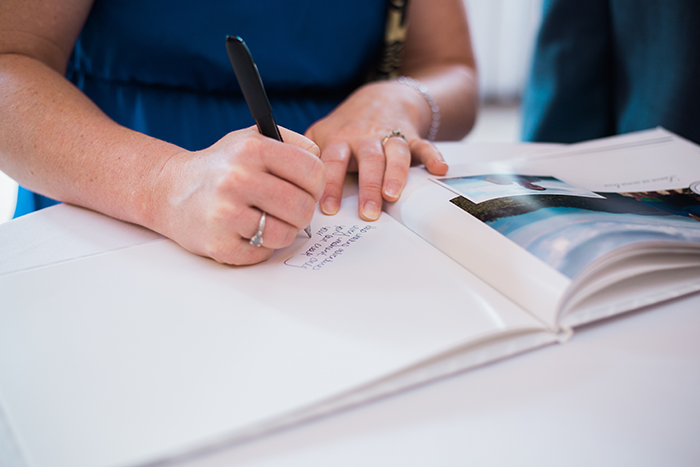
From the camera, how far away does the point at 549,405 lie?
0.29 metres

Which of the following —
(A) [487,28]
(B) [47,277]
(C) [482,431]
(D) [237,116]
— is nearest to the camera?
(C) [482,431]

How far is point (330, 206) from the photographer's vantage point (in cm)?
52

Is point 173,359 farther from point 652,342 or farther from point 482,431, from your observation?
point 652,342

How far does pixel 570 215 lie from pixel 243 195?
0.30 metres

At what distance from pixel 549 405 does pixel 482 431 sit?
54mm

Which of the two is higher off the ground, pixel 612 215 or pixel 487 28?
pixel 487 28

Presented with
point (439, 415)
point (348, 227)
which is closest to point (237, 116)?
point (348, 227)

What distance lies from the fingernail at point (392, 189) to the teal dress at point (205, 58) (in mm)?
442

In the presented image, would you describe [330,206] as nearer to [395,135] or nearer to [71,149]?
[395,135]

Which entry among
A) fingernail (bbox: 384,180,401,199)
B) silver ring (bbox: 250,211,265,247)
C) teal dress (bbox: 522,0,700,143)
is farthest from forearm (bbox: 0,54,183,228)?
teal dress (bbox: 522,0,700,143)

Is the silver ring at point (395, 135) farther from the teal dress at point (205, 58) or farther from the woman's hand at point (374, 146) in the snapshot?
the teal dress at point (205, 58)

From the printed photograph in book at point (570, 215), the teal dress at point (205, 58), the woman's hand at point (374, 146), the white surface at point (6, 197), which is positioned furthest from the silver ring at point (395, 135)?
the white surface at point (6, 197)

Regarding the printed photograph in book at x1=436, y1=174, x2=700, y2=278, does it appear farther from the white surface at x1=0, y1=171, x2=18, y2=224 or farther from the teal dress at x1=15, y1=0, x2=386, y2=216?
the white surface at x1=0, y1=171, x2=18, y2=224

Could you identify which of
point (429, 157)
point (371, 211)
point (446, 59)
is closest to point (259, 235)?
point (371, 211)
